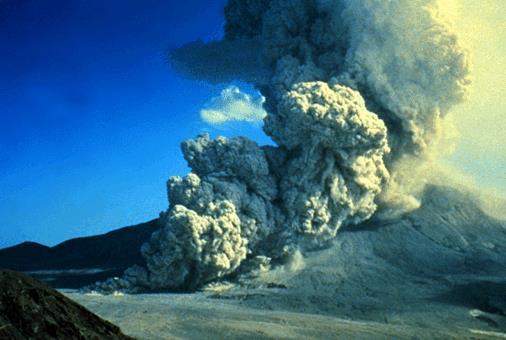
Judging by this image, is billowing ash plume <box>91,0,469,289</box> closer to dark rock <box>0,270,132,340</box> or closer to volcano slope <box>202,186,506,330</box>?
volcano slope <box>202,186,506,330</box>

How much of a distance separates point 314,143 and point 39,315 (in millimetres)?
23181

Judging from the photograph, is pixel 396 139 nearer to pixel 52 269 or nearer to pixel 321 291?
pixel 321 291

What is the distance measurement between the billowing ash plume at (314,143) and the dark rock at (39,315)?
18246mm

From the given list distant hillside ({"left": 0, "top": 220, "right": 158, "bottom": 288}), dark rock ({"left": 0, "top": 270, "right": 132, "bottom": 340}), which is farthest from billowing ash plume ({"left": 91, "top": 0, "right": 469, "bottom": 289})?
dark rock ({"left": 0, "top": 270, "right": 132, "bottom": 340})

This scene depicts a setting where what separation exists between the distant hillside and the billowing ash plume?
16.3 feet

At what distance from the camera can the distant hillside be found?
28438 millimetres

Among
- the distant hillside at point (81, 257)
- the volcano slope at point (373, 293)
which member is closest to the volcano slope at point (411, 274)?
the volcano slope at point (373, 293)

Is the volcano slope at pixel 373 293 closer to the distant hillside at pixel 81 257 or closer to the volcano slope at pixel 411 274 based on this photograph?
the volcano slope at pixel 411 274

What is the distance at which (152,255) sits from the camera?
24.6m

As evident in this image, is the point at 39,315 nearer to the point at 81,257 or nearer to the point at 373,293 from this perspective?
the point at 373,293

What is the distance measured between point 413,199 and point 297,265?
1040 centimetres

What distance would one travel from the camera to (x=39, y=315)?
4.81 m

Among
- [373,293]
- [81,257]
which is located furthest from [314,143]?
[81,257]

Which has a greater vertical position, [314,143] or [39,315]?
[314,143]
